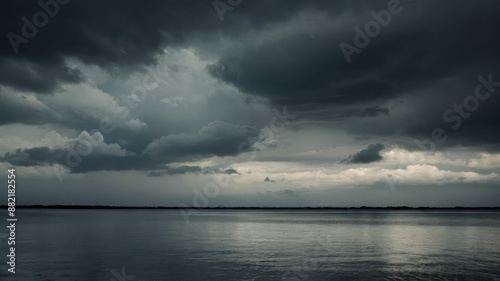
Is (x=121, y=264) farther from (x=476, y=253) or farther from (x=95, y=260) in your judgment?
(x=476, y=253)

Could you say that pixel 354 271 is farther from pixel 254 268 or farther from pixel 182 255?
pixel 182 255

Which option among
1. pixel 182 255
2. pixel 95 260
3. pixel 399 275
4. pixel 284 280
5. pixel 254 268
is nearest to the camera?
pixel 284 280

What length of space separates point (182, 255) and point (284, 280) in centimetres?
1740

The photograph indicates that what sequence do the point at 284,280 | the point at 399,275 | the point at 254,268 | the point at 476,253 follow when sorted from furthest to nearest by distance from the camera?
1. the point at 476,253
2. the point at 254,268
3. the point at 399,275
4. the point at 284,280

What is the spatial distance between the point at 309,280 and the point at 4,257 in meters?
32.9

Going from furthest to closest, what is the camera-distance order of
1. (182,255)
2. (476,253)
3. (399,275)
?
(476,253) → (182,255) → (399,275)

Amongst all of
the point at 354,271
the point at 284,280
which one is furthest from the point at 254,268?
the point at 354,271

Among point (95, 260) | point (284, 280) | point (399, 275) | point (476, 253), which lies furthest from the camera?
point (476, 253)

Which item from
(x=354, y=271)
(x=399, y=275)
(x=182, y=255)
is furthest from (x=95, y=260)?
(x=399, y=275)

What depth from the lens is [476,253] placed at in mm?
51031

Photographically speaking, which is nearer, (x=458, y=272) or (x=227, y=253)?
(x=458, y=272)

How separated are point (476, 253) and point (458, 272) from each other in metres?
17.5

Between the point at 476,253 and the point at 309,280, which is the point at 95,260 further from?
the point at 476,253

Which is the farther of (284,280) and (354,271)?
(354,271)
